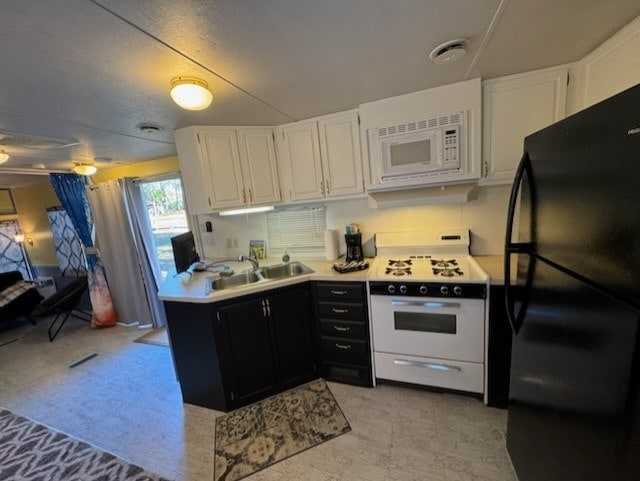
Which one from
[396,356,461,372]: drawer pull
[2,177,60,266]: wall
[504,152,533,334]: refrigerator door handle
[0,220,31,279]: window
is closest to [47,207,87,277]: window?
[2,177,60,266]: wall

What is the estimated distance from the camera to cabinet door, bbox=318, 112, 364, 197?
2184 mm

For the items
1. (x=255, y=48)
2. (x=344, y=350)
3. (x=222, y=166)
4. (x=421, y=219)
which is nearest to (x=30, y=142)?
(x=222, y=166)

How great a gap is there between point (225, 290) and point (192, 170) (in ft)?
3.73

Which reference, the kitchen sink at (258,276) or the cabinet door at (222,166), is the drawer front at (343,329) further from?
the cabinet door at (222,166)

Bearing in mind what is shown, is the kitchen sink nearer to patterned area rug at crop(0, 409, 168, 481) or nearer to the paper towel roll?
the paper towel roll

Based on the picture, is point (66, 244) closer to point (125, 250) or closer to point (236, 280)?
point (125, 250)

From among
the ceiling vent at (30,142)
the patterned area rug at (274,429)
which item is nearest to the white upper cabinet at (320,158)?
the patterned area rug at (274,429)

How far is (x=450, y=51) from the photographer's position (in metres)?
1.34

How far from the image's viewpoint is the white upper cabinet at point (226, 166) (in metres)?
2.22

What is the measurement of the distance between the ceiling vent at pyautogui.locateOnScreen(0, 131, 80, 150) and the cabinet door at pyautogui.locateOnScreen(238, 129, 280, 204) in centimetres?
160

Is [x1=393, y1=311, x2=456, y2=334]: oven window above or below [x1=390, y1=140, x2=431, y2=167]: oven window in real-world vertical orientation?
below

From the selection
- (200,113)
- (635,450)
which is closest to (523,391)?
(635,450)

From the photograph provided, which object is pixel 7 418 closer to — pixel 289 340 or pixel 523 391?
pixel 289 340

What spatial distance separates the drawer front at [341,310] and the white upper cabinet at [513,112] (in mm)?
1397
